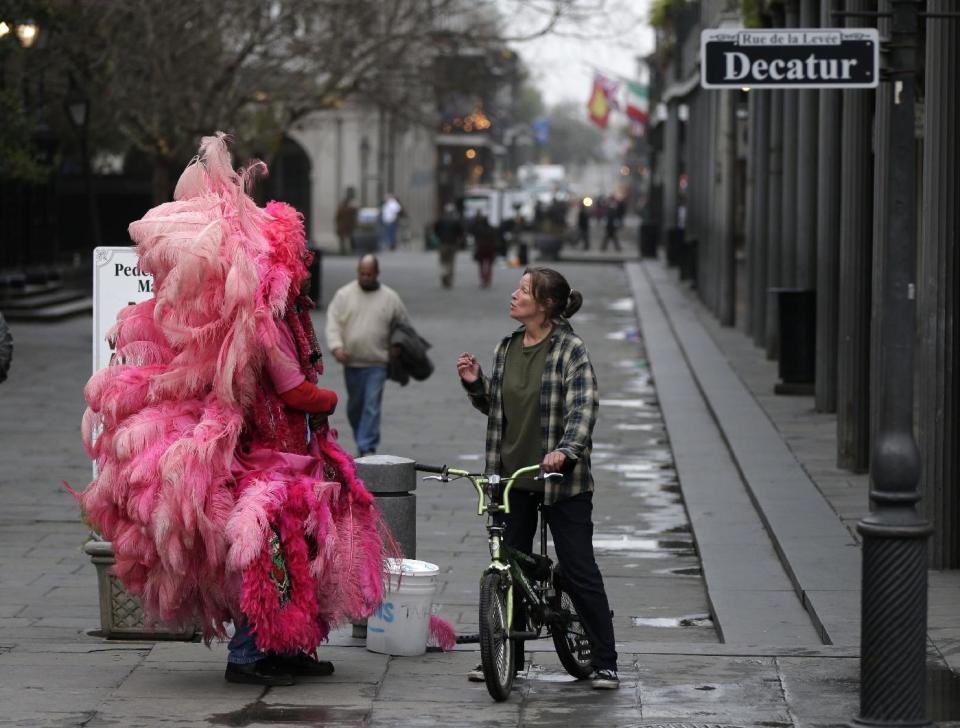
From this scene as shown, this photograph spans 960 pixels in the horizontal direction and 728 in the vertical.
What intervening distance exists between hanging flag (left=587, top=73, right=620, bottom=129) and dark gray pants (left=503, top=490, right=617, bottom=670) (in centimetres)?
5602

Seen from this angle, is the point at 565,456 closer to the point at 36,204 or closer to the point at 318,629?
the point at 318,629

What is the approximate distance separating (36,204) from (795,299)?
1797cm

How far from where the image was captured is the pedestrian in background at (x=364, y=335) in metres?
14.0

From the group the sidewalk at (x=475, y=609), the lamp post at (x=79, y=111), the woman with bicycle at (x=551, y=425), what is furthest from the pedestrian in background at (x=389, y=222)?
the woman with bicycle at (x=551, y=425)

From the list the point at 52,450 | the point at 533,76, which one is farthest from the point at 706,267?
the point at 52,450

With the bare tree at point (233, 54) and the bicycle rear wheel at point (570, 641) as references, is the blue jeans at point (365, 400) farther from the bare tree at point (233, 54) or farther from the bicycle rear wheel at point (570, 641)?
the bare tree at point (233, 54)

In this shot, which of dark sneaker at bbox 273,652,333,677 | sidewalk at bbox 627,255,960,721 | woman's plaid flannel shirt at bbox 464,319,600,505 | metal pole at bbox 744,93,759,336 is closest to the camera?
woman's plaid flannel shirt at bbox 464,319,600,505

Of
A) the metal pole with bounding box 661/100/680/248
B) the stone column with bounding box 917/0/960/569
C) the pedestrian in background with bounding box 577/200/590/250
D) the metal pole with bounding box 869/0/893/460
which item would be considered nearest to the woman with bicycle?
the stone column with bounding box 917/0/960/569

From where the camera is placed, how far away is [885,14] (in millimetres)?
6664

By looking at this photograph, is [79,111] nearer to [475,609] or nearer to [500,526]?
[475,609]

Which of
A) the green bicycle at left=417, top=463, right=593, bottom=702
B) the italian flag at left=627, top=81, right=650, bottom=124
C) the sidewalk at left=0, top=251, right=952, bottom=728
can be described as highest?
the italian flag at left=627, top=81, right=650, bottom=124

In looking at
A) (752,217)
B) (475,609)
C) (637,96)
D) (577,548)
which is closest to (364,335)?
(475,609)

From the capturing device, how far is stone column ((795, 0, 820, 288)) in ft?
60.7

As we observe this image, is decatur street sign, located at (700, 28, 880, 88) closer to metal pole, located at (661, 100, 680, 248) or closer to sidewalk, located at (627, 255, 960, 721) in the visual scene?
sidewalk, located at (627, 255, 960, 721)
